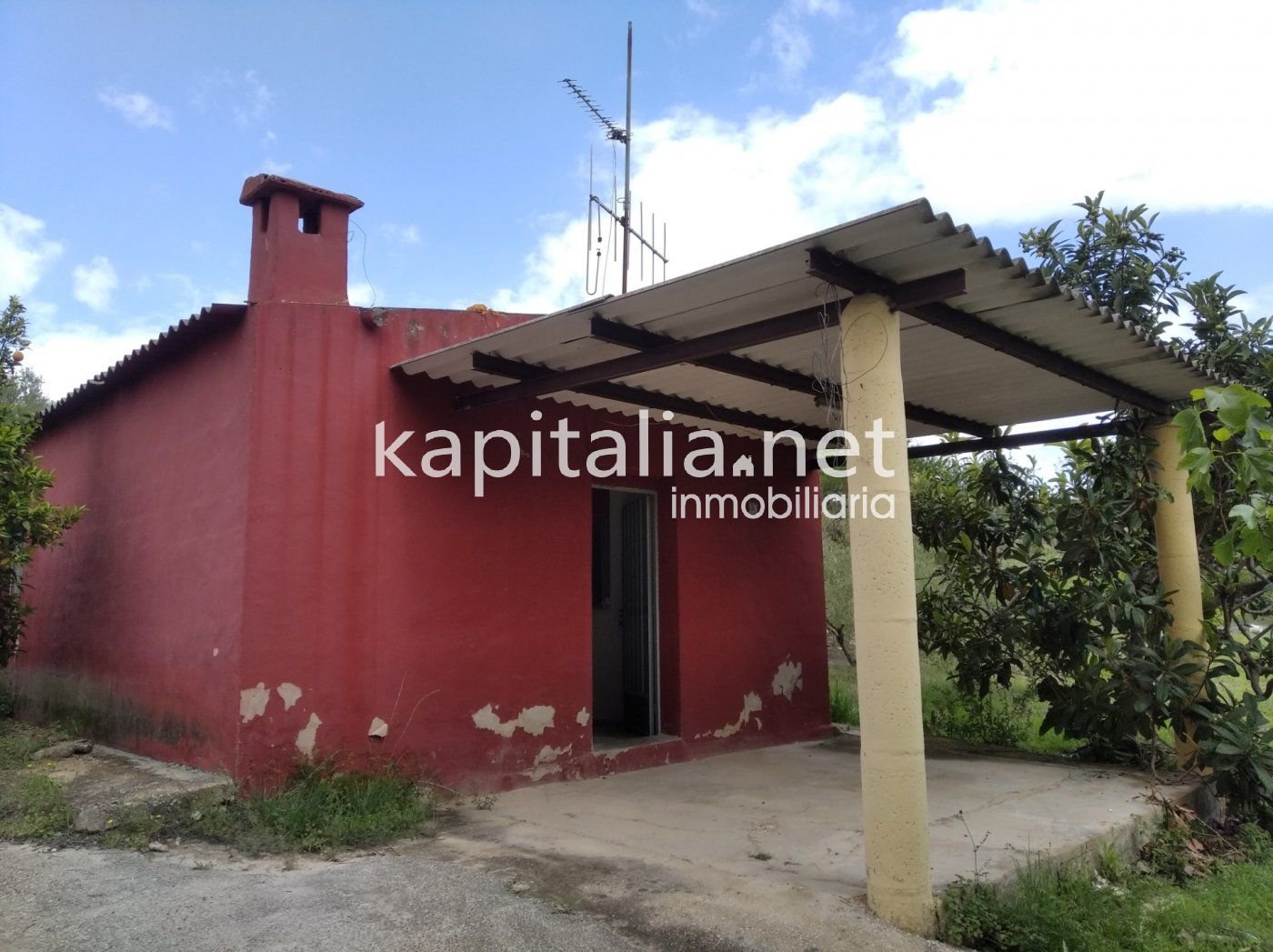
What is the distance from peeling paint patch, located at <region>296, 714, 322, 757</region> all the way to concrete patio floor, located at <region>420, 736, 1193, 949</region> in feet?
3.10

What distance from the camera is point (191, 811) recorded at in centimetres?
471

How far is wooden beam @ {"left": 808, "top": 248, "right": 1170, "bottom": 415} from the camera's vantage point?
374 cm

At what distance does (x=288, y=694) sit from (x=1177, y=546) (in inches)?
246

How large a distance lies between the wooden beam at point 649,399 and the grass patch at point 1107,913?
356 cm

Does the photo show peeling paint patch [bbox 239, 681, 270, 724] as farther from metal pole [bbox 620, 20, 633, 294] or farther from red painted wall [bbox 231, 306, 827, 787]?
metal pole [bbox 620, 20, 633, 294]

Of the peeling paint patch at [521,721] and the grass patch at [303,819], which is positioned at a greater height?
the peeling paint patch at [521,721]

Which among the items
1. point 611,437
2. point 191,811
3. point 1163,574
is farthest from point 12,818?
point 1163,574

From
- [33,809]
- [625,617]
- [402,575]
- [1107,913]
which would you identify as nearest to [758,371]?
[402,575]

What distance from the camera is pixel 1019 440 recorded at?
23.6 feet

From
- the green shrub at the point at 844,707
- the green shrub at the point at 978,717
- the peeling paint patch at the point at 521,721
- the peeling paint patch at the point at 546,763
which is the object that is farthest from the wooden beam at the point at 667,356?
the green shrub at the point at 844,707

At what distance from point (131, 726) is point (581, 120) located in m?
6.41

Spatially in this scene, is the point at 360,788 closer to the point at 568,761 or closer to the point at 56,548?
the point at 568,761

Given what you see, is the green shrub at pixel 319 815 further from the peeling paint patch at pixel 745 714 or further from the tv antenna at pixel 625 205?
the tv antenna at pixel 625 205

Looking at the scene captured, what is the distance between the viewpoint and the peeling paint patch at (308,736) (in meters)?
5.26
